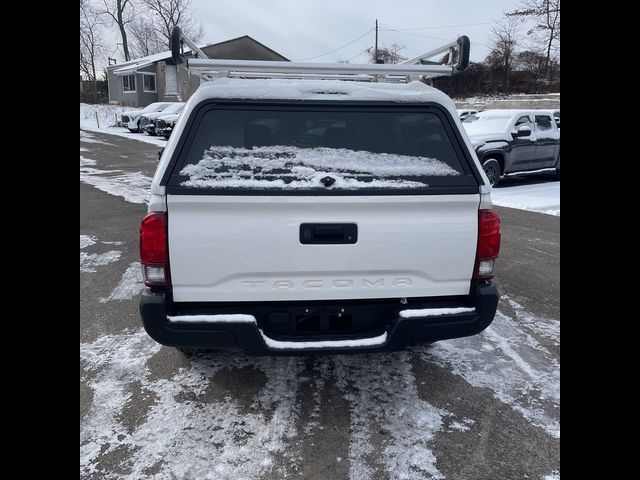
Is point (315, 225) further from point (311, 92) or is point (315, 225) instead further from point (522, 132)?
point (522, 132)

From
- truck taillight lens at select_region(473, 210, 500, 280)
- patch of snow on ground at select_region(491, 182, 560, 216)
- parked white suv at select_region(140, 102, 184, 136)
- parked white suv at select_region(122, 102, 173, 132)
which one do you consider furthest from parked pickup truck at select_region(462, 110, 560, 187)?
parked white suv at select_region(122, 102, 173, 132)

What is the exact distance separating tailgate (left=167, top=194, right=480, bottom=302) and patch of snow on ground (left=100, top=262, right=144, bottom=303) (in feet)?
8.02

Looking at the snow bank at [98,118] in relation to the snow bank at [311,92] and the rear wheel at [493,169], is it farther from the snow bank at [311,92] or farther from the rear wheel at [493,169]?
the snow bank at [311,92]

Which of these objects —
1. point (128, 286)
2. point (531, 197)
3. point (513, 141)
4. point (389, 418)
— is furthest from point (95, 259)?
point (513, 141)

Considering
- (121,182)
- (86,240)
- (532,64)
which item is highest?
(532,64)

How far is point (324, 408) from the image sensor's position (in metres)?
2.91

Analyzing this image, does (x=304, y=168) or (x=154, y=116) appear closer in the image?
(x=304, y=168)

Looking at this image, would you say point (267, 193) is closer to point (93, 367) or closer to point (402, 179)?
point (402, 179)

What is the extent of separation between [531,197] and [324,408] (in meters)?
9.00

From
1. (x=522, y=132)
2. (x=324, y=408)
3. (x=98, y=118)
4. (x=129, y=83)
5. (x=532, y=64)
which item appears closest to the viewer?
(x=324, y=408)

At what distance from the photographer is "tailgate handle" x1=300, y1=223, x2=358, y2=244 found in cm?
256

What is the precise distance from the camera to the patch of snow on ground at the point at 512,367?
296 cm

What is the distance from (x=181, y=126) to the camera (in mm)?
2656
